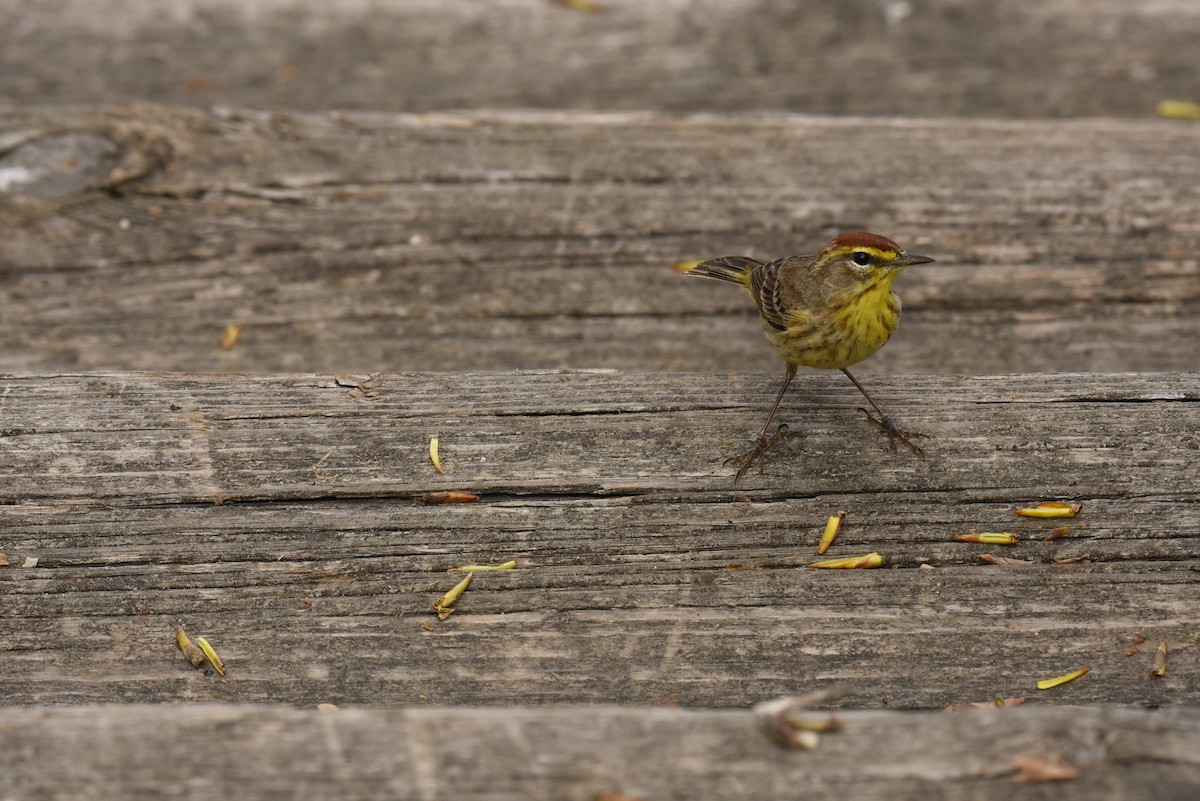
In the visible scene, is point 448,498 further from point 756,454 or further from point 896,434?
point 896,434

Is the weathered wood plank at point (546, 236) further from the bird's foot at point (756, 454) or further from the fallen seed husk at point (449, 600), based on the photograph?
the fallen seed husk at point (449, 600)

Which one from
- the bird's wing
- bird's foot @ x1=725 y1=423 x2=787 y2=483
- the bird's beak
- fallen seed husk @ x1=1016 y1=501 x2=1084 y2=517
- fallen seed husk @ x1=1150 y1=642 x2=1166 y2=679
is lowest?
fallen seed husk @ x1=1150 y1=642 x2=1166 y2=679

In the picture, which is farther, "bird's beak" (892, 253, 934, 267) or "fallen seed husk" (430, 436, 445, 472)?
"bird's beak" (892, 253, 934, 267)

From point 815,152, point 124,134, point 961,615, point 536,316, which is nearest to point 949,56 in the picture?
point 815,152

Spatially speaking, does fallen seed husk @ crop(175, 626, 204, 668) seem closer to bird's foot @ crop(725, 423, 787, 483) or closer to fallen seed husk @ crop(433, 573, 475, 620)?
fallen seed husk @ crop(433, 573, 475, 620)

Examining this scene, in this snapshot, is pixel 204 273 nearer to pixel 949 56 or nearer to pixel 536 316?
pixel 536 316

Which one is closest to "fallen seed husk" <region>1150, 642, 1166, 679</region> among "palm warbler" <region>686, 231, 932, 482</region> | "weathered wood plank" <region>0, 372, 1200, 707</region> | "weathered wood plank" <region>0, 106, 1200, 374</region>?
"weathered wood plank" <region>0, 372, 1200, 707</region>

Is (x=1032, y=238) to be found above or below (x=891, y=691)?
above
